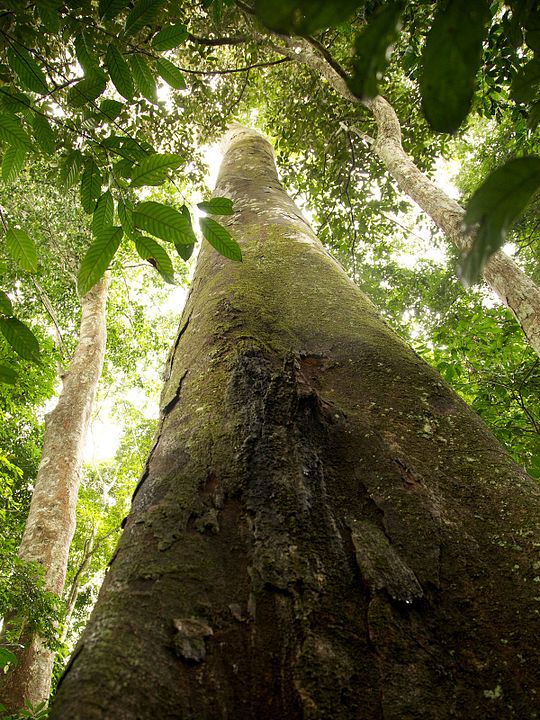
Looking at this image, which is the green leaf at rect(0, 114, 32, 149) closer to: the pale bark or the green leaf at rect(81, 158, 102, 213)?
the green leaf at rect(81, 158, 102, 213)

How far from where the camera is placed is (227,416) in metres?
1.04

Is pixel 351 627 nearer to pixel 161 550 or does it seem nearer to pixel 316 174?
pixel 161 550

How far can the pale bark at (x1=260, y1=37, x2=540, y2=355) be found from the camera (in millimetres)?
1935

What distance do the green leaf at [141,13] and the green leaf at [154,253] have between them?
0.40 m

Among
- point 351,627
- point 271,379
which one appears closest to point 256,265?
point 271,379

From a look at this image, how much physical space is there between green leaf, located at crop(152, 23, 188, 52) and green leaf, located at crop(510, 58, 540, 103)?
70 cm

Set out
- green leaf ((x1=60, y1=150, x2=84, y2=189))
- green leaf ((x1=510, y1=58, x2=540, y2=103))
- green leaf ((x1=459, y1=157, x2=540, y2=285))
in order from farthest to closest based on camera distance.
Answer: green leaf ((x1=60, y1=150, x2=84, y2=189)) → green leaf ((x1=510, y1=58, x2=540, y2=103)) → green leaf ((x1=459, y1=157, x2=540, y2=285))

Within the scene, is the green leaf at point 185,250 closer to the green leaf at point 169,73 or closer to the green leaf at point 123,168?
the green leaf at point 123,168

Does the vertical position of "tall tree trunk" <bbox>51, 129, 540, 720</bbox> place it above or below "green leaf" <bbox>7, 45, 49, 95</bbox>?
below

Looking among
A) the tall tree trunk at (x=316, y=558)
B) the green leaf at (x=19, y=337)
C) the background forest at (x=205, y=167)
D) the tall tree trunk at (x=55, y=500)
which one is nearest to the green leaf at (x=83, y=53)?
the background forest at (x=205, y=167)

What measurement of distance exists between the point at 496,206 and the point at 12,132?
98cm

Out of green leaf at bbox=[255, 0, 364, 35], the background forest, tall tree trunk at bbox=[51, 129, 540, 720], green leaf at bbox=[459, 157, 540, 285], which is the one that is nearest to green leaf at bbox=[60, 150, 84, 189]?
the background forest

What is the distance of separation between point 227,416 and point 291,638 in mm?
480

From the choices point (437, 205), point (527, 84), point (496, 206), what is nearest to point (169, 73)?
point (527, 84)
